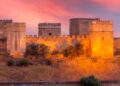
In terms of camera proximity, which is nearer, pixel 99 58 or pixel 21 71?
pixel 21 71

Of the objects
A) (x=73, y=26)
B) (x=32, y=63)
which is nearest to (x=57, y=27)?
(x=73, y=26)

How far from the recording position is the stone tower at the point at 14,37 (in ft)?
165

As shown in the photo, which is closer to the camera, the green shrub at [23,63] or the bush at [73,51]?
the green shrub at [23,63]

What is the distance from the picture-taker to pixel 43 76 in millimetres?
39469

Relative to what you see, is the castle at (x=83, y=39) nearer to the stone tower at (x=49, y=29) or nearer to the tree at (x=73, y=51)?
the tree at (x=73, y=51)

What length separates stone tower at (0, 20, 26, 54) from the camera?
50.4m

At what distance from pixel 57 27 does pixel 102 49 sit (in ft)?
31.5

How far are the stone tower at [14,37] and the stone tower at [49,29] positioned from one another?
6.54 meters

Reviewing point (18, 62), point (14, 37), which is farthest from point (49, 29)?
point (18, 62)

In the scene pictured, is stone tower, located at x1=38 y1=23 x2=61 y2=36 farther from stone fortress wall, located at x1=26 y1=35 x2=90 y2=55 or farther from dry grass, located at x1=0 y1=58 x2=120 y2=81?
dry grass, located at x1=0 y1=58 x2=120 y2=81

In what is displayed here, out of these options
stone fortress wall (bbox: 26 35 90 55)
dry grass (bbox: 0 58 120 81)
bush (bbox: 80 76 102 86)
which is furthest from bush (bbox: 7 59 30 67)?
bush (bbox: 80 76 102 86)

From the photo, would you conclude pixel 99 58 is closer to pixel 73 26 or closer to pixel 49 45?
pixel 49 45

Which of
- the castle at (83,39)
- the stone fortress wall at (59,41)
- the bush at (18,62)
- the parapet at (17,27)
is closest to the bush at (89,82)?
the bush at (18,62)

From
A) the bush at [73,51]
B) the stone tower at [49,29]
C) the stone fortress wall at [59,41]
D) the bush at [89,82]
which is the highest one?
the stone tower at [49,29]
